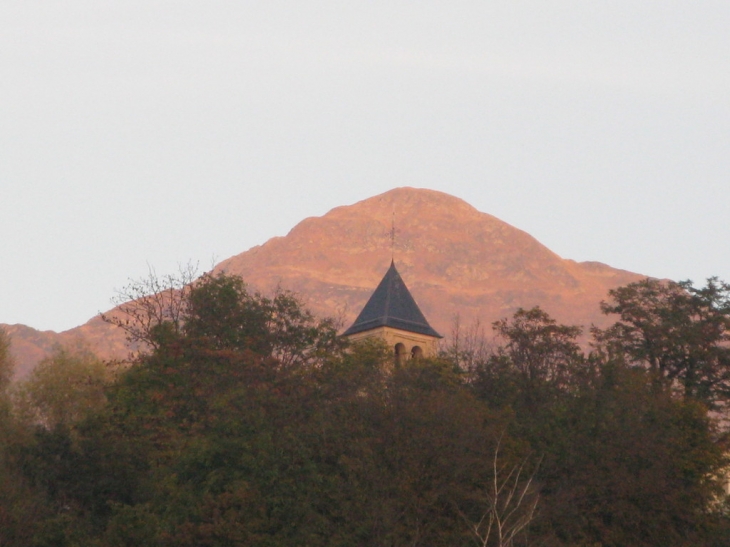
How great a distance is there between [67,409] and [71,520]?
2871cm

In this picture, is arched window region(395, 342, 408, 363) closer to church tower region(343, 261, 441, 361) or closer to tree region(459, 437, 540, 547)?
church tower region(343, 261, 441, 361)

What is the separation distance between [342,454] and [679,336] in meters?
22.7

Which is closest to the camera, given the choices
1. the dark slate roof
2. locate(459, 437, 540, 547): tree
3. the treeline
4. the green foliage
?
locate(459, 437, 540, 547): tree

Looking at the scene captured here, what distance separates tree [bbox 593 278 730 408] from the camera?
45.5 m

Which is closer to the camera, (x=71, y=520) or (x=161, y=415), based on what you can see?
(x=71, y=520)

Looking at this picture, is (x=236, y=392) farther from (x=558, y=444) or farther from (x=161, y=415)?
(x=558, y=444)

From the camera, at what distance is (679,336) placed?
150ft

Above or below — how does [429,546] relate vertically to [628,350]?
below

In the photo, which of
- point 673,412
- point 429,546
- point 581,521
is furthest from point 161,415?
point 673,412

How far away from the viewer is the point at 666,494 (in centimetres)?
3050

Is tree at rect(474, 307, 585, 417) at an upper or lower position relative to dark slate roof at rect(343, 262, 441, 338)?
lower

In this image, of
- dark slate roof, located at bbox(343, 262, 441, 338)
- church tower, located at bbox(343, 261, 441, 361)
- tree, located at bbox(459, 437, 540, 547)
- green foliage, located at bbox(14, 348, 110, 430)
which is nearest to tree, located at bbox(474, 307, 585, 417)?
church tower, located at bbox(343, 261, 441, 361)

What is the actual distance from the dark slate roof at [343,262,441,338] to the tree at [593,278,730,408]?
8.89 meters

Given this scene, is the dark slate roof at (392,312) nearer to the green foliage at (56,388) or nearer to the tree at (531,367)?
the tree at (531,367)
